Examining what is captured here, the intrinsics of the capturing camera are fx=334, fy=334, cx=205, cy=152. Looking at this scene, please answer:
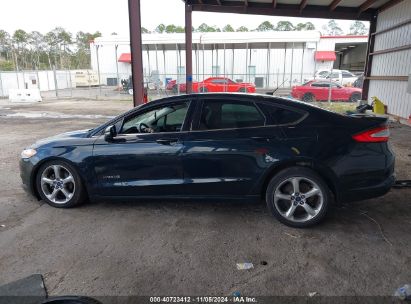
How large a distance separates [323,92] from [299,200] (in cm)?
1629

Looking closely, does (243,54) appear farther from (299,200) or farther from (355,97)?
(299,200)

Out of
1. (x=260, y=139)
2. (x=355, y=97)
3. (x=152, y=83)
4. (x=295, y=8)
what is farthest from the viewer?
(x=152, y=83)

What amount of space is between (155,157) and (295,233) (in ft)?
5.91

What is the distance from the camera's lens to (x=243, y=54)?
1253 inches

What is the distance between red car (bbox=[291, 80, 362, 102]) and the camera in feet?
60.8

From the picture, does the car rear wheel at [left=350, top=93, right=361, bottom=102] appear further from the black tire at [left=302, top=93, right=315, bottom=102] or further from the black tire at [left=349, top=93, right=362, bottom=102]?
the black tire at [left=302, top=93, right=315, bottom=102]

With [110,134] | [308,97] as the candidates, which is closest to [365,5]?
[308,97]

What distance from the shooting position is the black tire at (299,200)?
3650 millimetres

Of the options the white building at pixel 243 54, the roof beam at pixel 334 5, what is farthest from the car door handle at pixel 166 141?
the white building at pixel 243 54

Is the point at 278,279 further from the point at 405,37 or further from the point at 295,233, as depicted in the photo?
the point at 405,37

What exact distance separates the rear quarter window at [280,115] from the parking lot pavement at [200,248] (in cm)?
118

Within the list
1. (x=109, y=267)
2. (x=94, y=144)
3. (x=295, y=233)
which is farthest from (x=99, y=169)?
(x=295, y=233)

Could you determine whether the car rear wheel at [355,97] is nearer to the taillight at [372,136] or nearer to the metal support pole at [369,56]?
the metal support pole at [369,56]

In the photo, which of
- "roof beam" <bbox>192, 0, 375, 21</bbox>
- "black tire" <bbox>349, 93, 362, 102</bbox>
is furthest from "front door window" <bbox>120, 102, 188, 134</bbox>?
"black tire" <bbox>349, 93, 362, 102</bbox>
